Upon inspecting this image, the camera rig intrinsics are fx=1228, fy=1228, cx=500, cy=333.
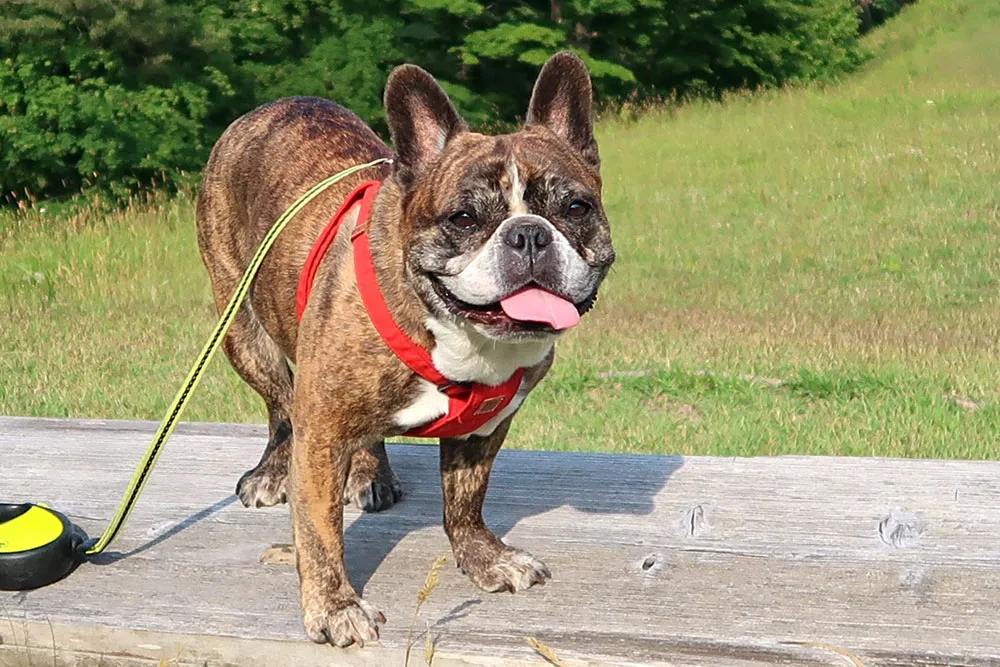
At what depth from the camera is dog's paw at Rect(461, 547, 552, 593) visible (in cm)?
354

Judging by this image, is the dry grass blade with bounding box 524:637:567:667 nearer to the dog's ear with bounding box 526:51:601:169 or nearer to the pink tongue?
the pink tongue

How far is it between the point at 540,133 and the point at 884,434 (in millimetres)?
3638

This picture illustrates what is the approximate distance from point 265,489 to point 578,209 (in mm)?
1731

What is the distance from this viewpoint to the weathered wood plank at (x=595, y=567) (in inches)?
126

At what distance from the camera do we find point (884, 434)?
6320 mm

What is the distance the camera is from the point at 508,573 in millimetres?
3545

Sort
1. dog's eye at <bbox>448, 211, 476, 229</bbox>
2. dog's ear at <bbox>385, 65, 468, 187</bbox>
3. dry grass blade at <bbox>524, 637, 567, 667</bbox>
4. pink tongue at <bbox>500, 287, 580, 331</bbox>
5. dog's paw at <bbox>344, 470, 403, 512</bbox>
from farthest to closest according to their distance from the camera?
1. dog's paw at <bbox>344, 470, 403, 512</bbox>
2. dog's ear at <bbox>385, 65, 468, 187</bbox>
3. dog's eye at <bbox>448, 211, 476, 229</bbox>
4. pink tongue at <bbox>500, 287, 580, 331</bbox>
5. dry grass blade at <bbox>524, 637, 567, 667</bbox>

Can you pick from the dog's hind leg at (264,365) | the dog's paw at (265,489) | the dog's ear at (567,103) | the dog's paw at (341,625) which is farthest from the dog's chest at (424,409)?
the dog's hind leg at (264,365)

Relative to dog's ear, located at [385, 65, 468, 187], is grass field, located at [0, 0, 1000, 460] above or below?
below

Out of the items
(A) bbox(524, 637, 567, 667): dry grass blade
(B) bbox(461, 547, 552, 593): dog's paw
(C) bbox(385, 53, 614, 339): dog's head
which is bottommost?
(B) bbox(461, 547, 552, 593): dog's paw

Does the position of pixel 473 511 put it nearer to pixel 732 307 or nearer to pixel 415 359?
pixel 415 359

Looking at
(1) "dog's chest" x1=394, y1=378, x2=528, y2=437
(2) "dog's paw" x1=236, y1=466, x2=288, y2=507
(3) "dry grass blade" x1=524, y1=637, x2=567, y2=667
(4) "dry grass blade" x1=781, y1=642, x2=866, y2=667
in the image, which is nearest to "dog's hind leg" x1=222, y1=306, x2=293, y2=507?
(2) "dog's paw" x1=236, y1=466, x2=288, y2=507

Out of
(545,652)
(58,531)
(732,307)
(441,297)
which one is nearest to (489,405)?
(441,297)

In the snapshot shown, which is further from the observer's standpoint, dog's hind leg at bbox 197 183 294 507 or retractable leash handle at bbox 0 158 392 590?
dog's hind leg at bbox 197 183 294 507
